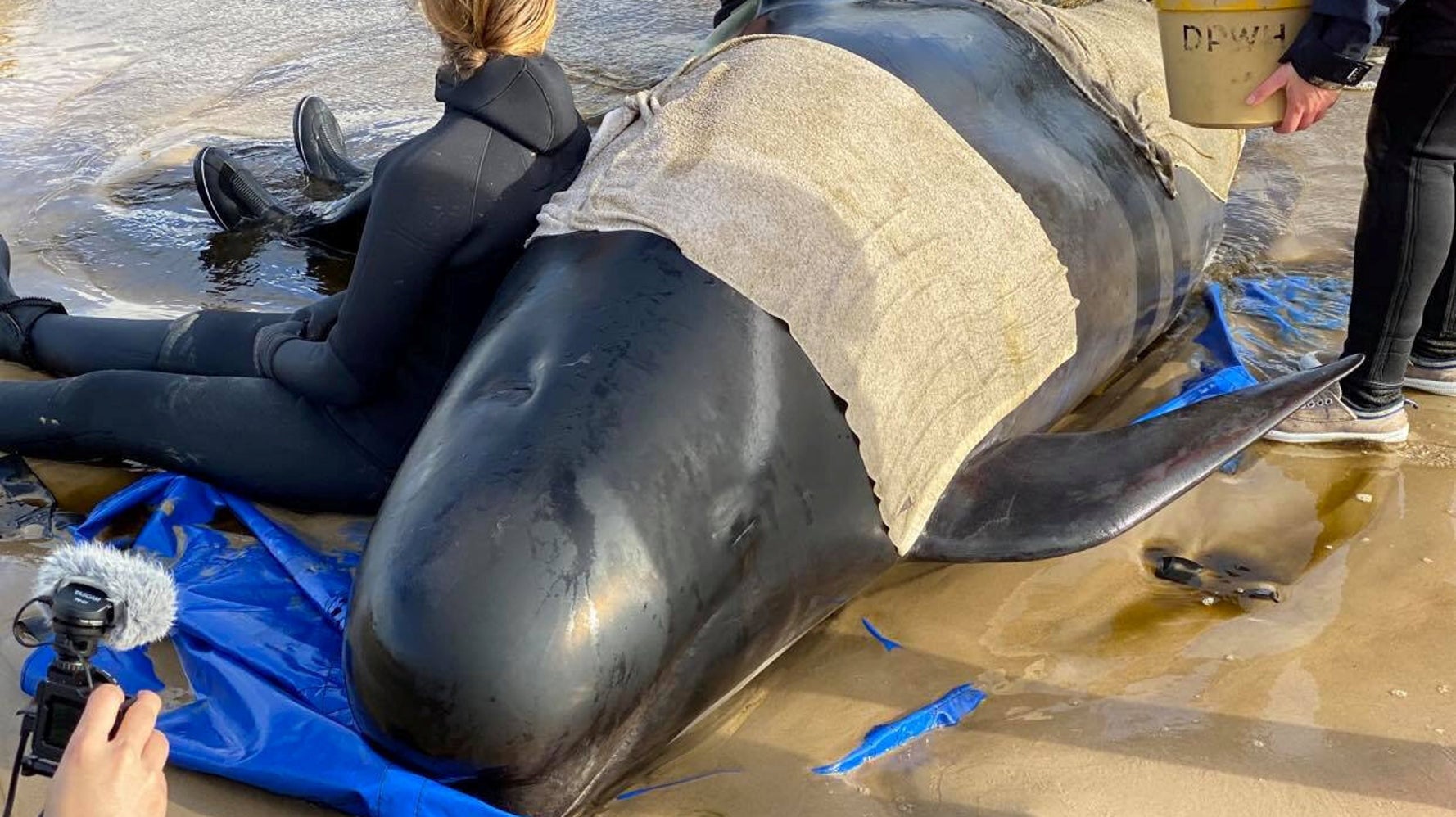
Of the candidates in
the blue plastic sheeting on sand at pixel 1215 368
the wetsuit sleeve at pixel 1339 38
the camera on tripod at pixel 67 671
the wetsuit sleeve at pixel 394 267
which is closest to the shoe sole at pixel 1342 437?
the blue plastic sheeting on sand at pixel 1215 368

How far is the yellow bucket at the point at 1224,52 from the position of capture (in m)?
3.21

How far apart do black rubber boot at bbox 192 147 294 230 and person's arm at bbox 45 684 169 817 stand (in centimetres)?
454

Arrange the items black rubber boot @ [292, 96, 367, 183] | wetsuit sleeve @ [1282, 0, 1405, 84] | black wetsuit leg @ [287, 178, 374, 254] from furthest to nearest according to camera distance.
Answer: black rubber boot @ [292, 96, 367, 183] < black wetsuit leg @ [287, 178, 374, 254] < wetsuit sleeve @ [1282, 0, 1405, 84]

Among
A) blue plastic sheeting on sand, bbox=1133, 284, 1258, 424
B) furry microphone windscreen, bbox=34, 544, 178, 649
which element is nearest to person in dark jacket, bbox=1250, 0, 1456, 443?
blue plastic sheeting on sand, bbox=1133, 284, 1258, 424

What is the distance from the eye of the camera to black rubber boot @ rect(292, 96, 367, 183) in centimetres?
642

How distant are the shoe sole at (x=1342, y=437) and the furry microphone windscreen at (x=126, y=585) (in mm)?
3151

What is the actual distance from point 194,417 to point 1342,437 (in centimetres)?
345

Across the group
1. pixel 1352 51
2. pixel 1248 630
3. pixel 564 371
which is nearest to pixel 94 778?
pixel 564 371

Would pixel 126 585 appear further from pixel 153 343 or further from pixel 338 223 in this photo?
pixel 338 223

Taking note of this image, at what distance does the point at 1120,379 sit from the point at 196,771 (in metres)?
3.09

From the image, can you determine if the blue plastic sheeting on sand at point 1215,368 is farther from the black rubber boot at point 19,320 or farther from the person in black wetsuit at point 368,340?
the black rubber boot at point 19,320

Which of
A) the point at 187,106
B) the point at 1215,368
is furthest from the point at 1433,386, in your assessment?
the point at 187,106

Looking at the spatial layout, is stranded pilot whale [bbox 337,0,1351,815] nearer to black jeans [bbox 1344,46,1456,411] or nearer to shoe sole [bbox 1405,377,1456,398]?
black jeans [bbox 1344,46,1456,411]

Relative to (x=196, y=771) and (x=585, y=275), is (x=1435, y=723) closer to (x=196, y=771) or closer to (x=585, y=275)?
(x=585, y=275)
